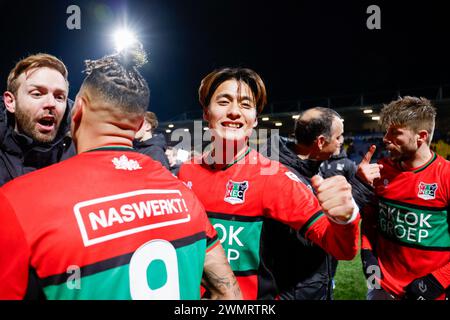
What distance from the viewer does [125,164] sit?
132 cm

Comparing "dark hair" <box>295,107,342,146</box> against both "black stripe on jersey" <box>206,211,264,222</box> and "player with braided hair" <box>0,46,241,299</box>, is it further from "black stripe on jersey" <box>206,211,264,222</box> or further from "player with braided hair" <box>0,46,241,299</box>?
"player with braided hair" <box>0,46,241,299</box>

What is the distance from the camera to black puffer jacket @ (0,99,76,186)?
90.3 inches

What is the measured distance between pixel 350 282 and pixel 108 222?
5005 mm

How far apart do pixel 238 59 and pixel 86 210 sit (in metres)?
30.0

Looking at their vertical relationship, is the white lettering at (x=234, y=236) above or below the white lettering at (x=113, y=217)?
below

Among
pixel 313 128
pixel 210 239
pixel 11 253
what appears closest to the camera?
pixel 11 253

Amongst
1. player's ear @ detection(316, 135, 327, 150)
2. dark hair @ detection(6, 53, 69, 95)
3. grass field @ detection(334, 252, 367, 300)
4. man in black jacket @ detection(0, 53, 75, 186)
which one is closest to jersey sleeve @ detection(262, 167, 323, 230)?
player's ear @ detection(316, 135, 327, 150)

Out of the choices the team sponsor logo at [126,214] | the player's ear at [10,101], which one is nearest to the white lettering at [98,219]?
the team sponsor logo at [126,214]

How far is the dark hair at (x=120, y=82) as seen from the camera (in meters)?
1.41

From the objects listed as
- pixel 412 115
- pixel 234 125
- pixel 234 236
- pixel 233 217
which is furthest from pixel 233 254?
pixel 412 115

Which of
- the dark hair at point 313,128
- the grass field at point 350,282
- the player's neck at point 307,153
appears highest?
the dark hair at point 313,128

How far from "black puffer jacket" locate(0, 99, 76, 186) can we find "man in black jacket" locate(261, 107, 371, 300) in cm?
168

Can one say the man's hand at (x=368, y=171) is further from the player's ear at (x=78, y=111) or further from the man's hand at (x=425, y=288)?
the player's ear at (x=78, y=111)

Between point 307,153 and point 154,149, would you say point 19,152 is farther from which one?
point 307,153
